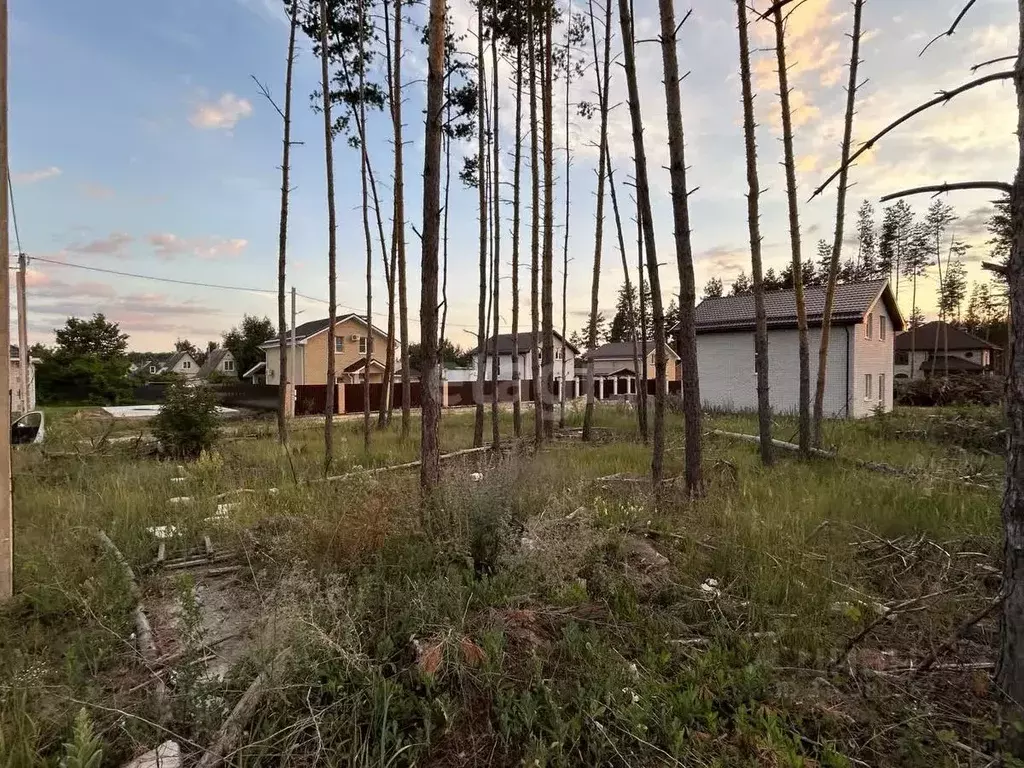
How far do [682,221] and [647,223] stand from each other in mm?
601

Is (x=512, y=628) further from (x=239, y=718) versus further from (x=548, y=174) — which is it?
(x=548, y=174)

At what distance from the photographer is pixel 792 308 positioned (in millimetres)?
19188

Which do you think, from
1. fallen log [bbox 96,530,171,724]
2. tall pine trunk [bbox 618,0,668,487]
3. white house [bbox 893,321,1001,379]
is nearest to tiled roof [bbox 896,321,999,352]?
white house [bbox 893,321,1001,379]

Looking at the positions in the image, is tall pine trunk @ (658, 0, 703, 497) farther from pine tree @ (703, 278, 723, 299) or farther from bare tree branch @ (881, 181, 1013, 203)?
pine tree @ (703, 278, 723, 299)

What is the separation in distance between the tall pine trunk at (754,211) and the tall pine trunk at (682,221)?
2.83m

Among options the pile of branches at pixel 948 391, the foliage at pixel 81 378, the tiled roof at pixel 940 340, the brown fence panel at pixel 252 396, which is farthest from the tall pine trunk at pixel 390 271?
the tiled roof at pixel 940 340

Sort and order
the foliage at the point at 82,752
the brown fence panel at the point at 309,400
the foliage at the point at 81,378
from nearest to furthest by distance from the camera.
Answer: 1. the foliage at the point at 82,752
2. the brown fence panel at the point at 309,400
3. the foliage at the point at 81,378

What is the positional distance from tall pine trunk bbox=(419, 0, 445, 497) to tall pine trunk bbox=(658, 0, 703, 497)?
2611 mm

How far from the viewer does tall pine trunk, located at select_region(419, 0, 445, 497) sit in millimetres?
4910

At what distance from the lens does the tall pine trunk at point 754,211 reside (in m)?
7.77

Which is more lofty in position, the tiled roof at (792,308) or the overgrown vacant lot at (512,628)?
the tiled roof at (792,308)

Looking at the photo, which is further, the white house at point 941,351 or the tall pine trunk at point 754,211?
the white house at point 941,351

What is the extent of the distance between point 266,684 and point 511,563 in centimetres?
157

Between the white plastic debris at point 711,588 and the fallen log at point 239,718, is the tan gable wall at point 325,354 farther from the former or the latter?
the fallen log at point 239,718
